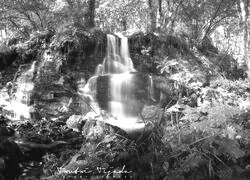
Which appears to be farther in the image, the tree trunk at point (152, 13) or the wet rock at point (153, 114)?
the tree trunk at point (152, 13)

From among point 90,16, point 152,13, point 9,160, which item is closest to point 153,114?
point 9,160

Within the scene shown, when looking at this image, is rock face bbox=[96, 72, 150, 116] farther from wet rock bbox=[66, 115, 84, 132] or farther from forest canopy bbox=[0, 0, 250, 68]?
forest canopy bbox=[0, 0, 250, 68]

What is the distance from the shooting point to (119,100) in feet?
33.5

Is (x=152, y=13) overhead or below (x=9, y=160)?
overhead

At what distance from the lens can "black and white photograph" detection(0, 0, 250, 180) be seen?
Result: 3.43 metres

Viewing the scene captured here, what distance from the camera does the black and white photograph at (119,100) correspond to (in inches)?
135

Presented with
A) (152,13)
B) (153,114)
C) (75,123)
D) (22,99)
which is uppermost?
(152,13)

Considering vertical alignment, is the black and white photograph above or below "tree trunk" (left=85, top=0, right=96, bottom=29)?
below

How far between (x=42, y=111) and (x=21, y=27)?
12.8m

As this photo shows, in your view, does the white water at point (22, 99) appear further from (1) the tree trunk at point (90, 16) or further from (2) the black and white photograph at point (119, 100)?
(1) the tree trunk at point (90, 16)

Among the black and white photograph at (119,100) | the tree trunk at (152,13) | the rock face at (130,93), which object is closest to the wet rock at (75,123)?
the black and white photograph at (119,100)

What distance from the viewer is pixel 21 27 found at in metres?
19.3

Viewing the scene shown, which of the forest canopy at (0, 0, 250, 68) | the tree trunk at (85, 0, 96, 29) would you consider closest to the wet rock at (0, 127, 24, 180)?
the forest canopy at (0, 0, 250, 68)
